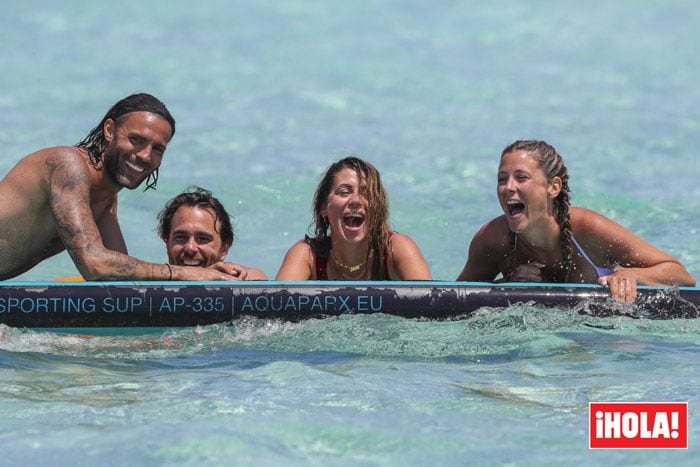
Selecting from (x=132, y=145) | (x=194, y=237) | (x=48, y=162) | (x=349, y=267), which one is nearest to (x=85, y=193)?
(x=48, y=162)

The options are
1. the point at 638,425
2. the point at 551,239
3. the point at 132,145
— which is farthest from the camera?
the point at 551,239

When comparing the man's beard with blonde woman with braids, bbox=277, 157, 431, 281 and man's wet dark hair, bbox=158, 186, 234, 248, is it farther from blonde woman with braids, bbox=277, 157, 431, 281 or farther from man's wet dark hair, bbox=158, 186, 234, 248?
blonde woman with braids, bbox=277, 157, 431, 281

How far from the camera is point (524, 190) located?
16.8ft

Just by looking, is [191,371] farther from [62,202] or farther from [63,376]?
[62,202]

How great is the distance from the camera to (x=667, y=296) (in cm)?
492

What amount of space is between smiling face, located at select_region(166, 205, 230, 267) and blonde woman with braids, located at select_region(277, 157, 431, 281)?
37 centimetres

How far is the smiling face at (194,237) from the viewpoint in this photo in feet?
17.6

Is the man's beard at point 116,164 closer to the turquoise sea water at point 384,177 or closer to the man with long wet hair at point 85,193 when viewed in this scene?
the man with long wet hair at point 85,193

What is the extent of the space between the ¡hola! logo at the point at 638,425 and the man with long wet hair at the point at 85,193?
6.75 ft

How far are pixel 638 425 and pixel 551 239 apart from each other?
180 cm

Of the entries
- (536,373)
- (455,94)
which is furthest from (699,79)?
(536,373)

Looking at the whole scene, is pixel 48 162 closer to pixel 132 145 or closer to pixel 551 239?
pixel 132 145

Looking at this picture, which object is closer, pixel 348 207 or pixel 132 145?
pixel 132 145

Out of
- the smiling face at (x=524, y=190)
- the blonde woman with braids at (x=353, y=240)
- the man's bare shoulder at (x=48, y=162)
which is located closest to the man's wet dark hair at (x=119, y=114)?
the man's bare shoulder at (x=48, y=162)
